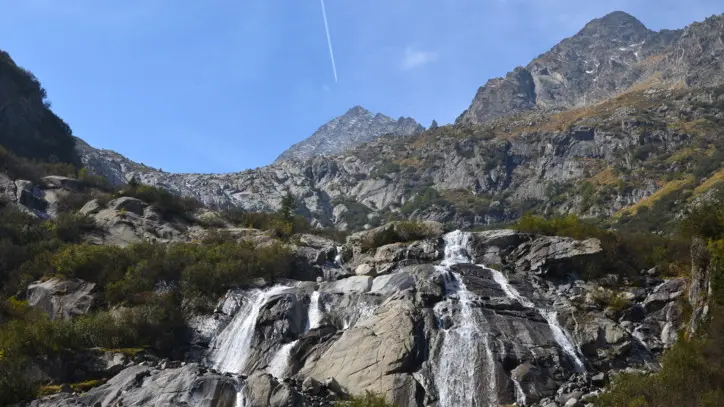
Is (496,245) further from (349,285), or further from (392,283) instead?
(349,285)

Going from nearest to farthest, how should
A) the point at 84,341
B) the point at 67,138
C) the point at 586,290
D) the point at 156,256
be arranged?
the point at 84,341 < the point at 586,290 < the point at 156,256 < the point at 67,138

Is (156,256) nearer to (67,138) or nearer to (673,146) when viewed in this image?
(67,138)

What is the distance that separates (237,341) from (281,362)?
4.78m

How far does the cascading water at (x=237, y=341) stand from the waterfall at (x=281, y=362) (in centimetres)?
210

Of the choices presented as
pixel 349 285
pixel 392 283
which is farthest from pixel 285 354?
pixel 392 283

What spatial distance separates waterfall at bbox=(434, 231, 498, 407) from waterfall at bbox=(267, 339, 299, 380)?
997cm

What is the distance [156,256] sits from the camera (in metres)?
49.4

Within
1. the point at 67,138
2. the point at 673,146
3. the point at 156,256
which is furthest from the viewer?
the point at 673,146

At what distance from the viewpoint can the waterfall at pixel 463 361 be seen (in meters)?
31.7

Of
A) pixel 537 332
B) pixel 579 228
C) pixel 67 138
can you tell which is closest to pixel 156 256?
pixel 537 332

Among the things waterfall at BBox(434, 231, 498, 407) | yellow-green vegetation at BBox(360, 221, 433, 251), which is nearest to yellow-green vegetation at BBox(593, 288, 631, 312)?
waterfall at BBox(434, 231, 498, 407)

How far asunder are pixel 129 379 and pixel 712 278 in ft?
114

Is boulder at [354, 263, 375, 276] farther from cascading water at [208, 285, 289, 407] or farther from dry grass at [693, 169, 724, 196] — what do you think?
dry grass at [693, 169, 724, 196]

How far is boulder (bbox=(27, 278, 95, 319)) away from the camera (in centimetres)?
4241
